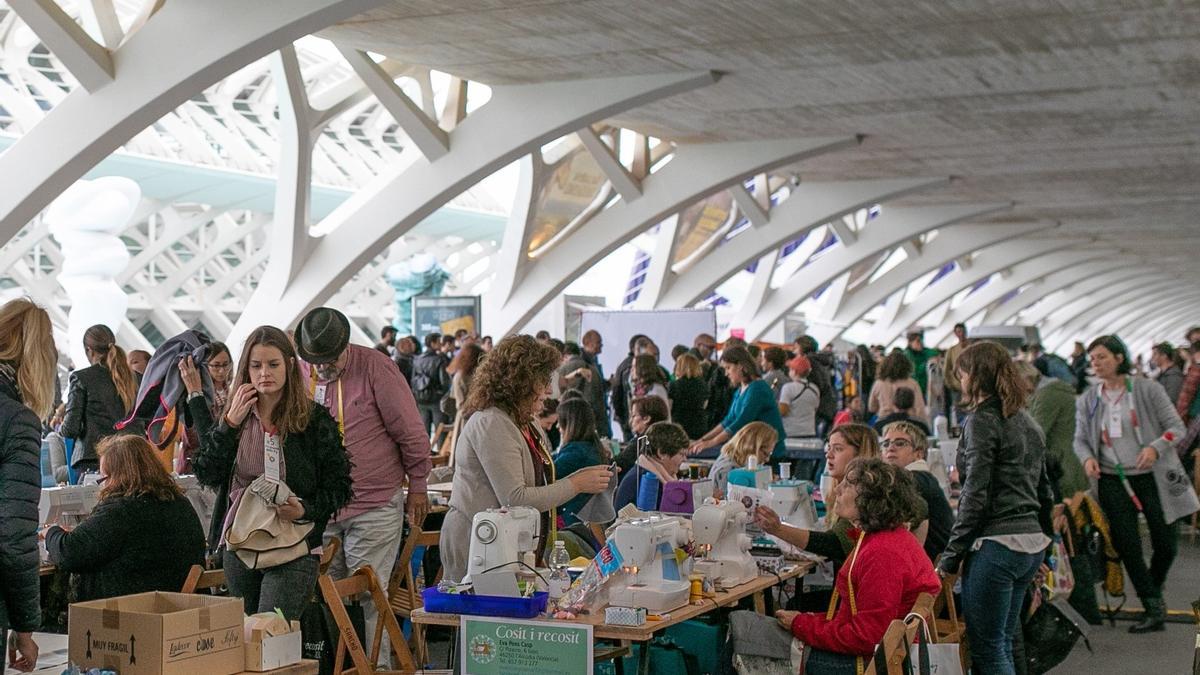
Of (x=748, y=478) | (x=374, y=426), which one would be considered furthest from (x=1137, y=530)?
(x=374, y=426)

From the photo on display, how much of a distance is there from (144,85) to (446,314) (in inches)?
337

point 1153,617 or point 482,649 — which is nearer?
point 482,649

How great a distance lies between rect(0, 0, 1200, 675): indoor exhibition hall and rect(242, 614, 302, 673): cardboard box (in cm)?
2

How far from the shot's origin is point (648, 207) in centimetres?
1905

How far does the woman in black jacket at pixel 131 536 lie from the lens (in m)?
5.24

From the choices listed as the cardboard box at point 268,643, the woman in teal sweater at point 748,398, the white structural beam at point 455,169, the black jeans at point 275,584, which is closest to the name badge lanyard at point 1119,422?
the woman in teal sweater at point 748,398

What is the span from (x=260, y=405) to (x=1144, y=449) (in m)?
5.20

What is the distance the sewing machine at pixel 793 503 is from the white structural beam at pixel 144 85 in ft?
15.6

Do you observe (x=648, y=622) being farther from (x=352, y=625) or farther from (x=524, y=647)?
(x=352, y=625)

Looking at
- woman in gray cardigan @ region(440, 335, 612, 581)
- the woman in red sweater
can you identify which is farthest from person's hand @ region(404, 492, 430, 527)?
the woman in red sweater

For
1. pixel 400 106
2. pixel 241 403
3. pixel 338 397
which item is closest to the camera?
pixel 241 403

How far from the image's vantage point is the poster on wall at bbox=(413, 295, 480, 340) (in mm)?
18219

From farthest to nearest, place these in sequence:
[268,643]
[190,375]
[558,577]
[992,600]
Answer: [190,375], [992,600], [558,577], [268,643]

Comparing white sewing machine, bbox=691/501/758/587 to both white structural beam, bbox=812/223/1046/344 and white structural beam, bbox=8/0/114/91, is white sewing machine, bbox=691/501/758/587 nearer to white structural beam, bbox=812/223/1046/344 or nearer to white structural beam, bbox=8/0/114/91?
white structural beam, bbox=8/0/114/91
